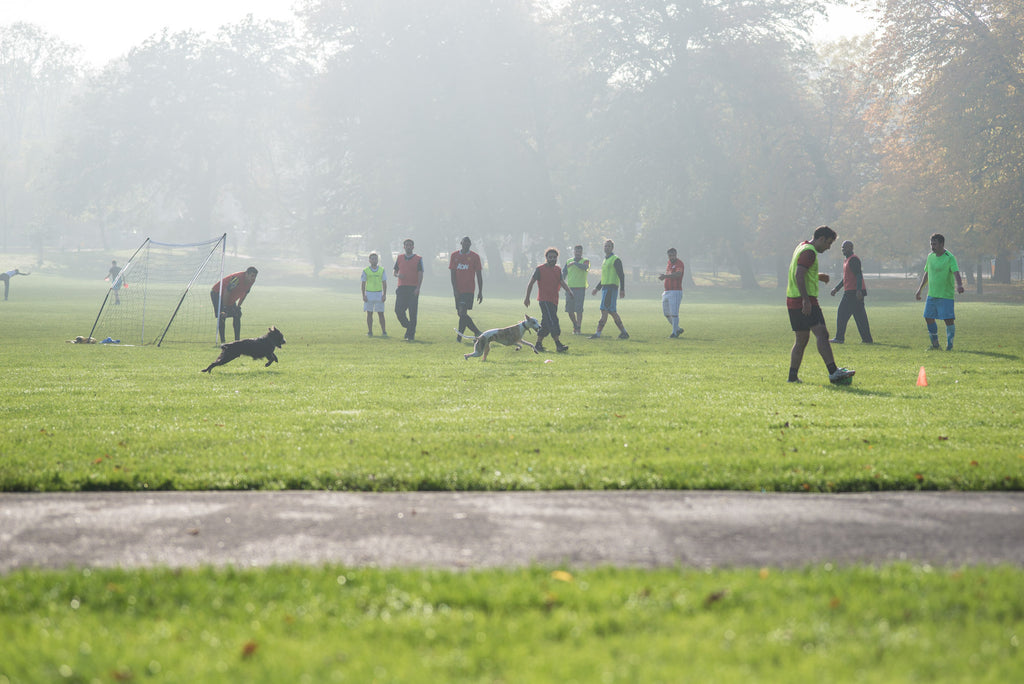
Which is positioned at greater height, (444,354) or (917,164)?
(917,164)

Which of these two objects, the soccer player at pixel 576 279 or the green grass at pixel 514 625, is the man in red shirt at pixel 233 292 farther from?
the green grass at pixel 514 625

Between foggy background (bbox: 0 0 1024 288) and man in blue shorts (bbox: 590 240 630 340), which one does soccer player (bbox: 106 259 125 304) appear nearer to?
man in blue shorts (bbox: 590 240 630 340)

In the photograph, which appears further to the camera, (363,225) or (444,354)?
(363,225)

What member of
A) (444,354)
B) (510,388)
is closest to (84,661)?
(510,388)

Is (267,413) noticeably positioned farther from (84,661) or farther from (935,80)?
(935,80)

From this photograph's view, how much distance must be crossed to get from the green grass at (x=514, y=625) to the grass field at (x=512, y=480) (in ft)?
0.04

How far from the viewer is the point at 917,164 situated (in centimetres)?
4784

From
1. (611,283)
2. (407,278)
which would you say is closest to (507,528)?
(407,278)

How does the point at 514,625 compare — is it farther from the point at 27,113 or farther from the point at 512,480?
the point at 27,113

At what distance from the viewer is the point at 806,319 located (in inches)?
472

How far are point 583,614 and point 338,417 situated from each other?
6.03 metres

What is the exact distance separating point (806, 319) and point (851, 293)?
7319 mm

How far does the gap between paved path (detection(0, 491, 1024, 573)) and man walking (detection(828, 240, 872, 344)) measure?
42.4 ft

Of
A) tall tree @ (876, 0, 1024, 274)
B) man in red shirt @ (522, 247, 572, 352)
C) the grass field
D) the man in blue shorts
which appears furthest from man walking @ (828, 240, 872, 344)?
tall tree @ (876, 0, 1024, 274)
